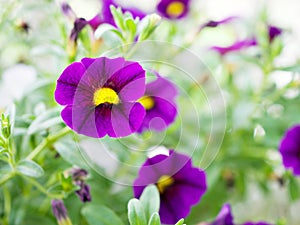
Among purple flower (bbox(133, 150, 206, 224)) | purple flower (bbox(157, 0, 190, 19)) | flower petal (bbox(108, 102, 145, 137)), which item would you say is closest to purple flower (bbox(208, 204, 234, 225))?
purple flower (bbox(133, 150, 206, 224))

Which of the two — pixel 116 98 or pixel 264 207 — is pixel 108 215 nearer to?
pixel 116 98

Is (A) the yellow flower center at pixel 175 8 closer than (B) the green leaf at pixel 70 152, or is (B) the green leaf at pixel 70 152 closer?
(B) the green leaf at pixel 70 152

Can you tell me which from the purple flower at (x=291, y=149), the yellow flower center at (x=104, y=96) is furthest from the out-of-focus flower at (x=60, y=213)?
the purple flower at (x=291, y=149)

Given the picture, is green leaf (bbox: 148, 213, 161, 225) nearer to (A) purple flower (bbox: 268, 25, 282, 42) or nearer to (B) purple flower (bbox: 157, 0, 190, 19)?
(B) purple flower (bbox: 157, 0, 190, 19)

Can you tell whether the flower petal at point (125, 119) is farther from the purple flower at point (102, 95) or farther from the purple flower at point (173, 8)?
the purple flower at point (173, 8)

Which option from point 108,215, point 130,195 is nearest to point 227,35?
point 130,195

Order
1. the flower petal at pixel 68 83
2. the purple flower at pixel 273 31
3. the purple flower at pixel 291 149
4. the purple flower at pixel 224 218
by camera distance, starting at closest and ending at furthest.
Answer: the flower petal at pixel 68 83 < the purple flower at pixel 224 218 < the purple flower at pixel 291 149 < the purple flower at pixel 273 31
